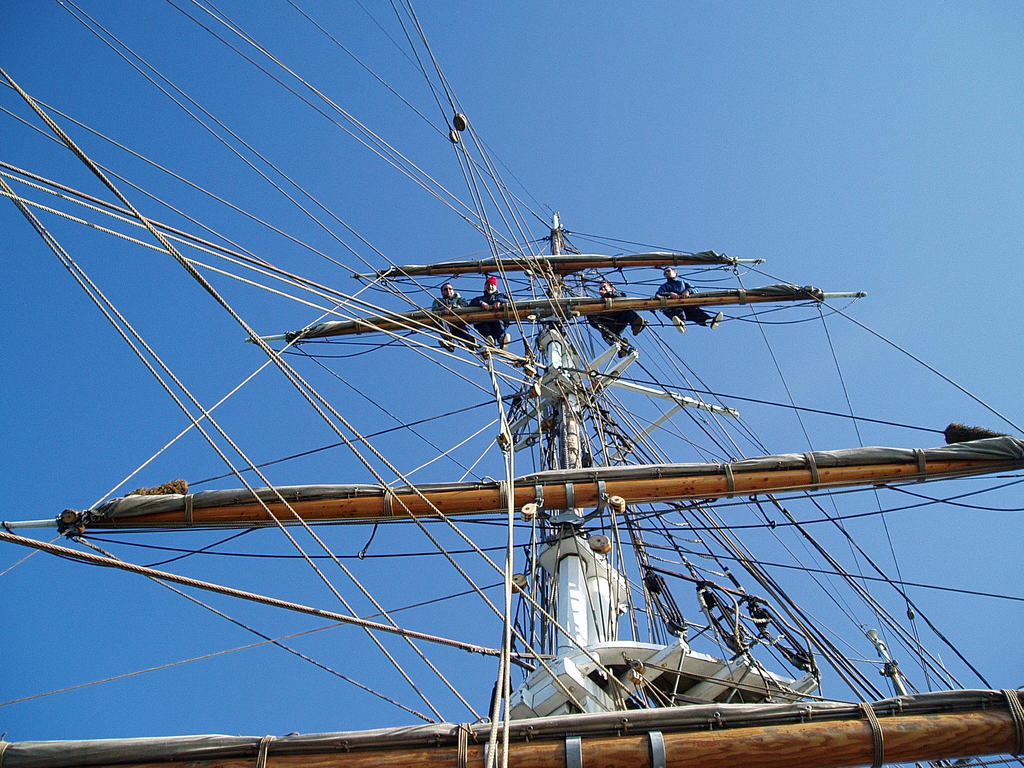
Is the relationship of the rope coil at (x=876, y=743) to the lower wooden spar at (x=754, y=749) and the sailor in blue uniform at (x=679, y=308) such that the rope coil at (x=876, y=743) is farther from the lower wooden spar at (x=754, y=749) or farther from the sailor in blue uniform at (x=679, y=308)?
the sailor in blue uniform at (x=679, y=308)

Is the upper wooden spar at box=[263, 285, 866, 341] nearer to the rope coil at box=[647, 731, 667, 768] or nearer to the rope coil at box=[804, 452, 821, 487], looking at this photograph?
the rope coil at box=[804, 452, 821, 487]

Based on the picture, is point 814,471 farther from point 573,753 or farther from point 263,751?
point 263,751

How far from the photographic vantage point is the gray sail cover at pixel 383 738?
346cm

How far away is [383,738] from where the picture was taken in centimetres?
355

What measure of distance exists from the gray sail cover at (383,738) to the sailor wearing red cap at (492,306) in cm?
744

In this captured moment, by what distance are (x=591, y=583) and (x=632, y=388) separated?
385cm

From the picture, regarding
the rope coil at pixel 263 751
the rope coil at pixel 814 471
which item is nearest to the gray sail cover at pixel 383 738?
the rope coil at pixel 263 751

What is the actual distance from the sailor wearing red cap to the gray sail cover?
7.44m

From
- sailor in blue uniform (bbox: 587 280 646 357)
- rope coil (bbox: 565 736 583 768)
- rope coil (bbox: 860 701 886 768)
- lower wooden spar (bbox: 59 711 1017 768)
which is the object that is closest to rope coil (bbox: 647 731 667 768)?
lower wooden spar (bbox: 59 711 1017 768)

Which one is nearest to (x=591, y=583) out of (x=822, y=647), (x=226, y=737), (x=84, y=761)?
(x=822, y=647)

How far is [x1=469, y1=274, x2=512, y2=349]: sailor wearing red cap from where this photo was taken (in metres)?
11.3

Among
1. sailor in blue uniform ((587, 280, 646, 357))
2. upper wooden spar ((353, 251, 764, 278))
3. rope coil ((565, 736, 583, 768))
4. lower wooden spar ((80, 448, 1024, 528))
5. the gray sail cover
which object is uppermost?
upper wooden spar ((353, 251, 764, 278))

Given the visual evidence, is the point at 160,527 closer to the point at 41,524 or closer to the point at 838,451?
the point at 41,524

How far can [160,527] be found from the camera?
6.18 meters
